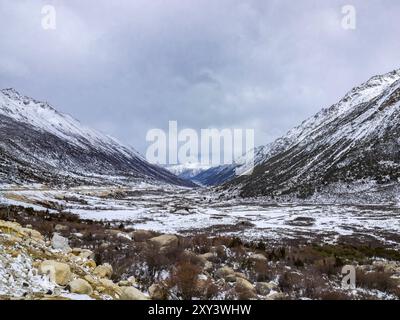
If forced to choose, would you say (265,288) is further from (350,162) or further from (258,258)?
(350,162)

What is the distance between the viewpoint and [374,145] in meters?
97.8

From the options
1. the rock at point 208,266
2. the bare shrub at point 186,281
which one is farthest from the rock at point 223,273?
the bare shrub at point 186,281

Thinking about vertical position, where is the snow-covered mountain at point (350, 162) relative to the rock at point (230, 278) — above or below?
above

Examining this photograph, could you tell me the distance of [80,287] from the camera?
9.41 m

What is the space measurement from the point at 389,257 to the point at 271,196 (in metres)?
75.8

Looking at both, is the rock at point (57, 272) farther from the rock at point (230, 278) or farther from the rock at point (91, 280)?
the rock at point (230, 278)

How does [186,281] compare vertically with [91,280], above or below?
below

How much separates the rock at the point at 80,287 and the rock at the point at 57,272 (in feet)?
1.17

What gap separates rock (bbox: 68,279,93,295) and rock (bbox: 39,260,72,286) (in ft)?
1.17

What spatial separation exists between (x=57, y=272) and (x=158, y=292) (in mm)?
2944

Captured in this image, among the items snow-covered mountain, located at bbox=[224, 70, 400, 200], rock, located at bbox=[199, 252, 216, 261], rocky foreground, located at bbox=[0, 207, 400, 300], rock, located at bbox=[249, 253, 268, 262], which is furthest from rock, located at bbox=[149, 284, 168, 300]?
snow-covered mountain, located at bbox=[224, 70, 400, 200]

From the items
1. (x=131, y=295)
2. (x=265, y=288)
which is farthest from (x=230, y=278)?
(x=131, y=295)

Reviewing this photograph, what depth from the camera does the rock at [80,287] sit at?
30.7 ft
